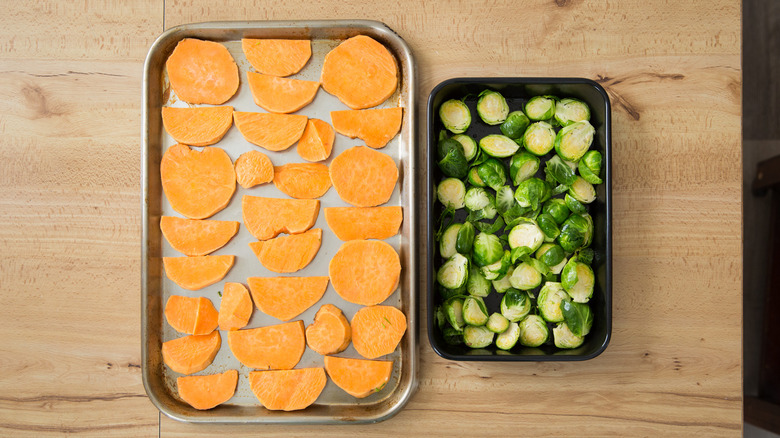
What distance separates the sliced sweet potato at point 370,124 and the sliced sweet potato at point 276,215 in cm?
23

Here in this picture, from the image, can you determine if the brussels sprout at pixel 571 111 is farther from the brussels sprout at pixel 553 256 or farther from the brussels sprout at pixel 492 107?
the brussels sprout at pixel 553 256

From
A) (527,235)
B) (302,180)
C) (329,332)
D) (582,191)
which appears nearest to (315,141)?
(302,180)

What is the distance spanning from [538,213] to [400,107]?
1.65 feet

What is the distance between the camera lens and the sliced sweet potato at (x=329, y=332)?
4.78ft

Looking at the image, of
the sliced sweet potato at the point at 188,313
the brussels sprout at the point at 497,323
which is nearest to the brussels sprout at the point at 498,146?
the brussels sprout at the point at 497,323

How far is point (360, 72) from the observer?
149cm

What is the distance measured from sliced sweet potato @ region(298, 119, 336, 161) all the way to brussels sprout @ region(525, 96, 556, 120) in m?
0.57

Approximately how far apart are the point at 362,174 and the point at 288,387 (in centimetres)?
65

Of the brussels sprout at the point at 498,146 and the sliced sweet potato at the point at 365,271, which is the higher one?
the brussels sprout at the point at 498,146

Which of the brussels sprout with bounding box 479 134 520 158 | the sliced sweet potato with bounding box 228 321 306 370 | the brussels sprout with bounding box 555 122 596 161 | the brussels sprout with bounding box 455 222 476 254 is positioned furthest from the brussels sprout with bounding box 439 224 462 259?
the sliced sweet potato with bounding box 228 321 306 370

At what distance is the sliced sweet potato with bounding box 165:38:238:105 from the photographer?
1.49 m

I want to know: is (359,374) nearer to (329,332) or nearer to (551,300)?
(329,332)

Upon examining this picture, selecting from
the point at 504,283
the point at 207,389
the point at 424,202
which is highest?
the point at 424,202

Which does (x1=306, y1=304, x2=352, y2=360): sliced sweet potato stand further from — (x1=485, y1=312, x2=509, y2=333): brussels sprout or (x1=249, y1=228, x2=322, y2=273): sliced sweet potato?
(x1=485, y1=312, x2=509, y2=333): brussels sprout
